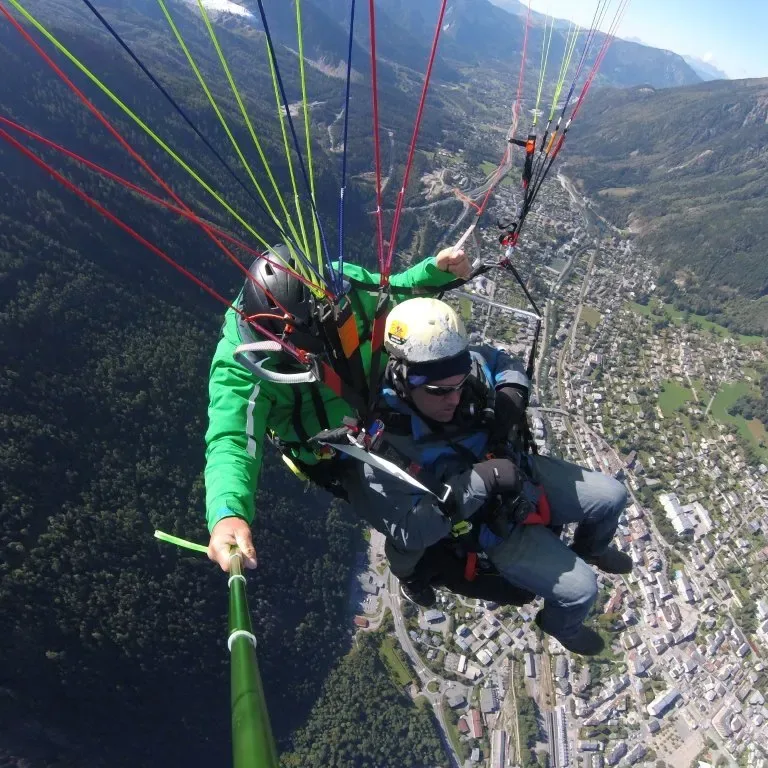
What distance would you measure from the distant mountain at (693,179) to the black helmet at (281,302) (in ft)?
236

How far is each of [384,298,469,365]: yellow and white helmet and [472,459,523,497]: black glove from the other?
833 mm

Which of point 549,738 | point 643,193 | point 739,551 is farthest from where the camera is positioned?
point 643,193

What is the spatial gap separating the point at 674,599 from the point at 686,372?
27316mm

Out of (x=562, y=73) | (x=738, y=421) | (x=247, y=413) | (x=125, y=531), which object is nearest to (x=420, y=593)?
(x=247, y=413)

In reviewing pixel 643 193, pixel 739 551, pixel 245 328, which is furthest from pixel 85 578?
pixel 643 193

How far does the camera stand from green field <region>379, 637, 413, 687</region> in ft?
80.1

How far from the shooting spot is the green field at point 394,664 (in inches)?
961

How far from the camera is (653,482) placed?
34.8 meters

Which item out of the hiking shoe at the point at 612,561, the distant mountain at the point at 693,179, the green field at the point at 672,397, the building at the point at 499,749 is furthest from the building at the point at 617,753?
the distant mountain at the point at 693,179

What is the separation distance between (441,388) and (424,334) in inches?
15.1

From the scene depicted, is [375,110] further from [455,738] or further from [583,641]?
[455,738]

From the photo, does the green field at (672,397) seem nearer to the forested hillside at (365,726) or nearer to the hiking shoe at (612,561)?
the forested hillside at (365,726)

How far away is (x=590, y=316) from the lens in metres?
53.3

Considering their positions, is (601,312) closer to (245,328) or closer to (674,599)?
(674,599)
